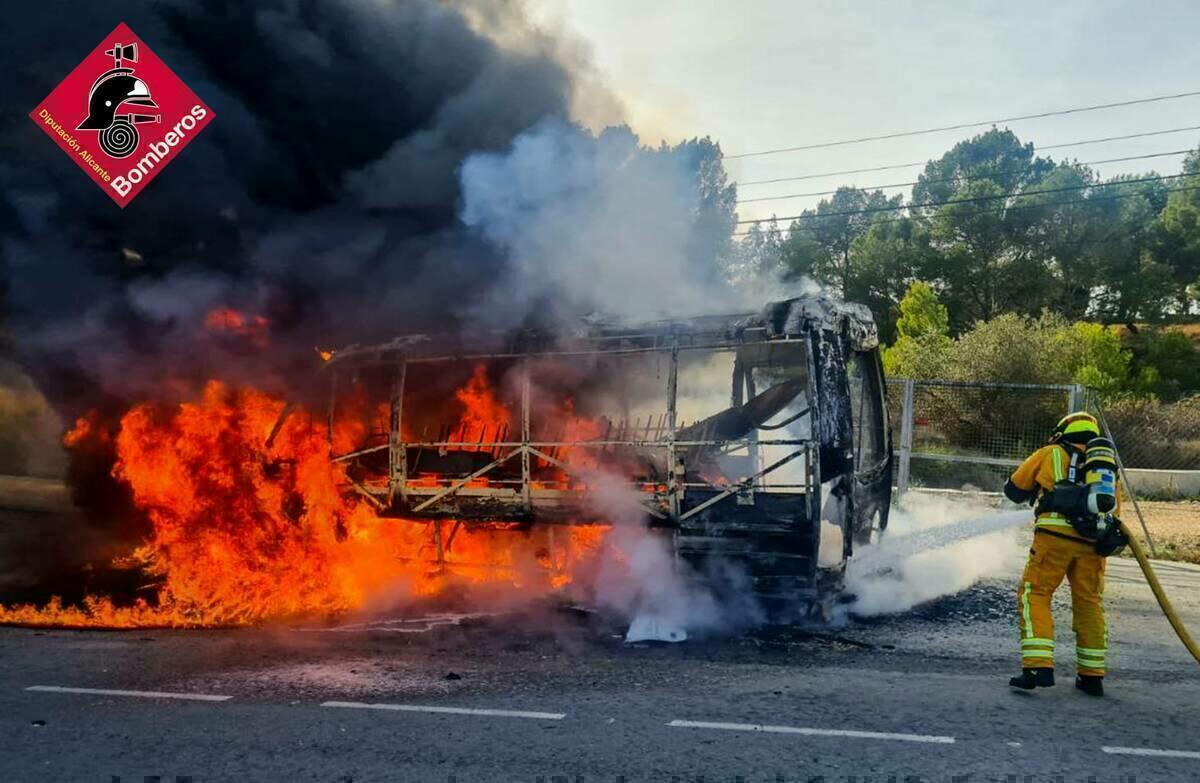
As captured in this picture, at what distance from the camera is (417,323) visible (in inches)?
350

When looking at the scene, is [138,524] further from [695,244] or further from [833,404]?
[833,404]

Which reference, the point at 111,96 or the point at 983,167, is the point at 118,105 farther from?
the point at 983,167

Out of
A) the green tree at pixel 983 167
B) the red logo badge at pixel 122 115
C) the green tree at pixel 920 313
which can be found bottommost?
the red logo badge at pixel 122 115

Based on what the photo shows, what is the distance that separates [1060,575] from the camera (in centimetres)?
508

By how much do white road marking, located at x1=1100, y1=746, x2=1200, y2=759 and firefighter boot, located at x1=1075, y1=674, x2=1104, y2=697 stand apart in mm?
947

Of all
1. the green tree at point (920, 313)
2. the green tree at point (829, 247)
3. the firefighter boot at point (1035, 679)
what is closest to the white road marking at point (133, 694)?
the firefighter boot at point (1035, 679)

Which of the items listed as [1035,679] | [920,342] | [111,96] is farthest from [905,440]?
[920,342]

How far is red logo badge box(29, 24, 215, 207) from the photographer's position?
9.23 meters

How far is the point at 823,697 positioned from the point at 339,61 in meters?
8.39

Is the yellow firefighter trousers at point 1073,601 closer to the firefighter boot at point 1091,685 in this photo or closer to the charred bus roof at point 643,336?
the firefighter boot at point 1091,685

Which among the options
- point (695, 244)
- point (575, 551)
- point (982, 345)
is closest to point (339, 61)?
point (695, 244)

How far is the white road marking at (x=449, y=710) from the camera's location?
4.50 metres

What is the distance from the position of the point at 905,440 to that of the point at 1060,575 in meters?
7.49

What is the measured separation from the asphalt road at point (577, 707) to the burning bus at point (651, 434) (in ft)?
2.79
